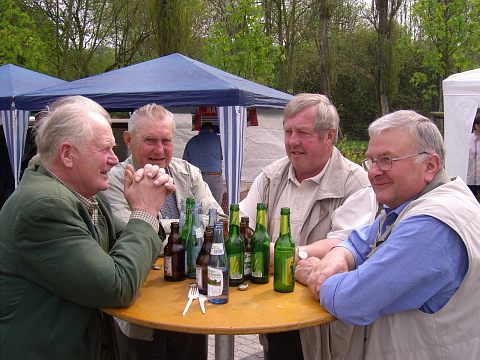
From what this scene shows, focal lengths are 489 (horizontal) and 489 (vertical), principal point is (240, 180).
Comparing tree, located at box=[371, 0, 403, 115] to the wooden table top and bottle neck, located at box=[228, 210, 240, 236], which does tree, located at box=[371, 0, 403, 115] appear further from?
the wooden table top

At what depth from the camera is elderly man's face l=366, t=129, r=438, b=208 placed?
6.31 ft

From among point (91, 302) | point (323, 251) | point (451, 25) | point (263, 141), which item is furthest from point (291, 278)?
point (451, 25)

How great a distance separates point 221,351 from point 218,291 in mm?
595

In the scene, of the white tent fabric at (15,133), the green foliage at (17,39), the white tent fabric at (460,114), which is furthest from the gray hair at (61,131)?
the green foliage at (17,39)

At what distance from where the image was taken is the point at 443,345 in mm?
1815

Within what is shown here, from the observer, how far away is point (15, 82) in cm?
870

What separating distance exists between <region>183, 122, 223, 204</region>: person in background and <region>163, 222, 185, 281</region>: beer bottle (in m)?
5.43

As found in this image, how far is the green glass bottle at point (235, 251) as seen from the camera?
212 cm

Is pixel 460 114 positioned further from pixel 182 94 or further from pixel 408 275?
pixel 408 275

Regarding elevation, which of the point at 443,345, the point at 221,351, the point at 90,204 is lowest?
the point at 221,351

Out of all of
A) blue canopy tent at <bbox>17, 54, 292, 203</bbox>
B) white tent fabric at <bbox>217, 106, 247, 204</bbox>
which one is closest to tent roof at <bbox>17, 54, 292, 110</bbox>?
blue canopy tent at <bbox>17, 54, 292, 203</bbox>

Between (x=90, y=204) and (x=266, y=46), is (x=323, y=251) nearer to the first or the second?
(x=90, y=204)

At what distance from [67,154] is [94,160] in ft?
0.33

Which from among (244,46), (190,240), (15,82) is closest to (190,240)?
(190,240)
